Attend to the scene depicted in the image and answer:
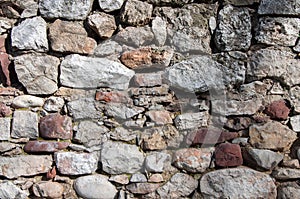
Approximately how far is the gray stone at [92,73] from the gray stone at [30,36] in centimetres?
13

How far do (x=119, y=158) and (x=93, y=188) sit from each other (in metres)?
0.17

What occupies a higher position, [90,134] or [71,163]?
[90,134]

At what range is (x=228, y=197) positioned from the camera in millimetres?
1712

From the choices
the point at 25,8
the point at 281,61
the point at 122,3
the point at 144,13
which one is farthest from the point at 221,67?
the point at 25,8

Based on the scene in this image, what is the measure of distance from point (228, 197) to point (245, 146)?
0.79 feet

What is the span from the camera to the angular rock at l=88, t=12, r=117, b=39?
1.73 metres

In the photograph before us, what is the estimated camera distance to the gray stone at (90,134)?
174 cm

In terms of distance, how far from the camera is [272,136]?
1736 millimetres

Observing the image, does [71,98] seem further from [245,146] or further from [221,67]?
[245,146]

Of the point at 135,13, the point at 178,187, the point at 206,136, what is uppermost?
the point at 135,13

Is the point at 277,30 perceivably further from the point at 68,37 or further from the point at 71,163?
the point at 71,163

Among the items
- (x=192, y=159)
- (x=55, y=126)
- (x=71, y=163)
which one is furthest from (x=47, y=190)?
(x=192, y=159)

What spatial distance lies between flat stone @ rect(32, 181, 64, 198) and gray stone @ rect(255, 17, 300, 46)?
1.12m

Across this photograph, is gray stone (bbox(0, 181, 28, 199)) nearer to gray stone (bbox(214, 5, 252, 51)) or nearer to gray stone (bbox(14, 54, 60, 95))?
gray stone (bbox(14, 54, 60, 95))
